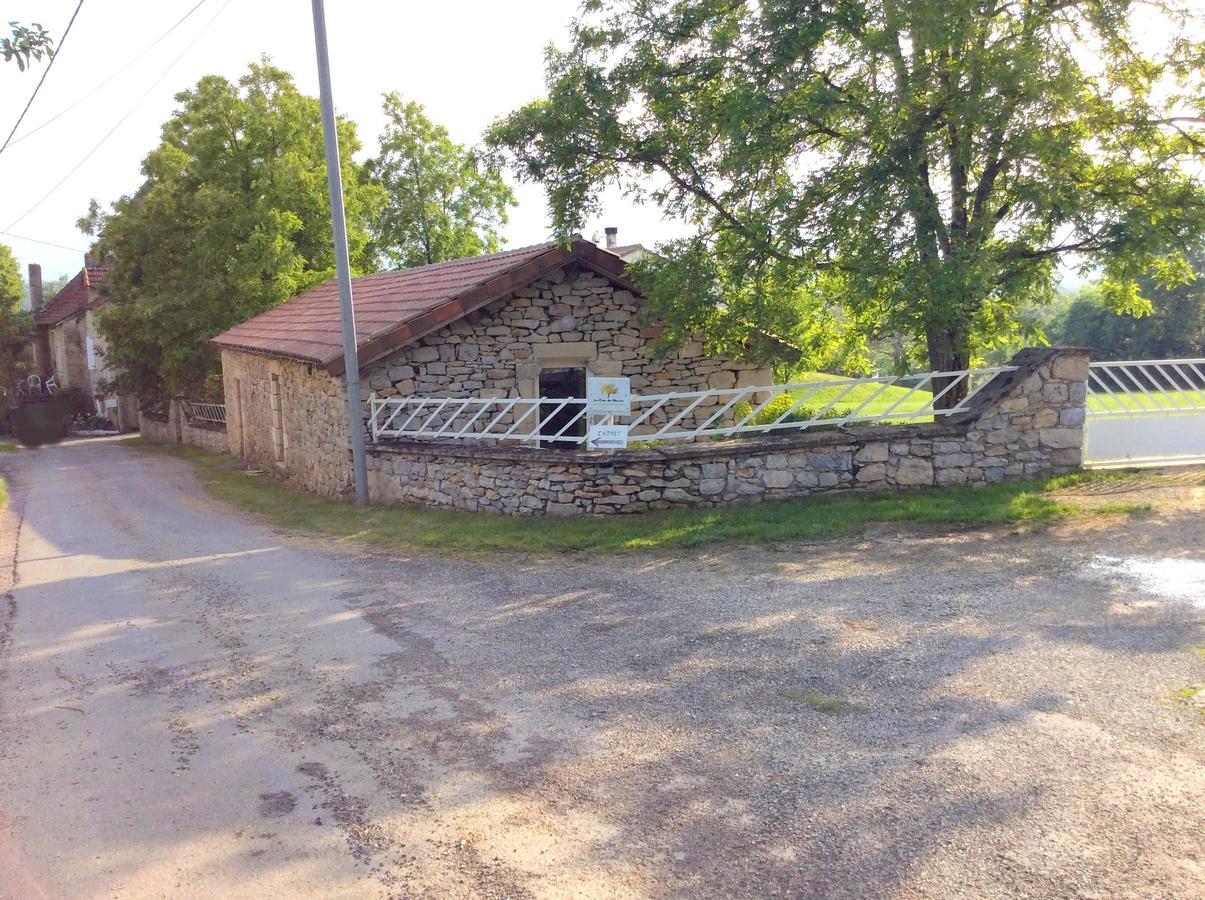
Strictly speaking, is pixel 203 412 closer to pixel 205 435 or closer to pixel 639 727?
pixel 205 435

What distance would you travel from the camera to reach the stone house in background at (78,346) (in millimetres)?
41031

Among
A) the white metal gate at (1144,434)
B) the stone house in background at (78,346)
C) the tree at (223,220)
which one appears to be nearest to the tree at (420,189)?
the tree at (223,220)

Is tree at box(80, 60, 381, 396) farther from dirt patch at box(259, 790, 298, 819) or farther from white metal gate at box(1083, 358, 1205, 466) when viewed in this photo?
dirt patch at box(259, 790, 298, 819)

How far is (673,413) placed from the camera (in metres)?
15.9

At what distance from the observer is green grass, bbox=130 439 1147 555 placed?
970 cm

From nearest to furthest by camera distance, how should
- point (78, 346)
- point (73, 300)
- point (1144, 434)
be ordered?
point (1144, 434) < point (78, 346) < point (73, 300)

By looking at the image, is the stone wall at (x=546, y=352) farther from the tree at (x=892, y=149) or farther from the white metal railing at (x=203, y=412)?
the white metal railing at (x=203, y=412)

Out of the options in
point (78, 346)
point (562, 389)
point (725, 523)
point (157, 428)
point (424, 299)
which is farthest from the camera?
point (78, 346)

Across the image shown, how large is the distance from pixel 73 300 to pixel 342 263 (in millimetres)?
40497

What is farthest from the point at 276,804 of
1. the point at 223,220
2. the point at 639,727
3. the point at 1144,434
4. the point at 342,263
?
the point at 223,220

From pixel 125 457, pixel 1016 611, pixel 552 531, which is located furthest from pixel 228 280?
pixel 1016 611

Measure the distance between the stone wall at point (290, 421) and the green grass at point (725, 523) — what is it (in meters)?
2.74

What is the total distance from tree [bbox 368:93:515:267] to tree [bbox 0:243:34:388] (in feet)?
66.6

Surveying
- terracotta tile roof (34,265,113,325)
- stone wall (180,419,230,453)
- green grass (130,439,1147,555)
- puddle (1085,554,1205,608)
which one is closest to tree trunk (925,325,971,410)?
green grass (130,439,1147,555)
